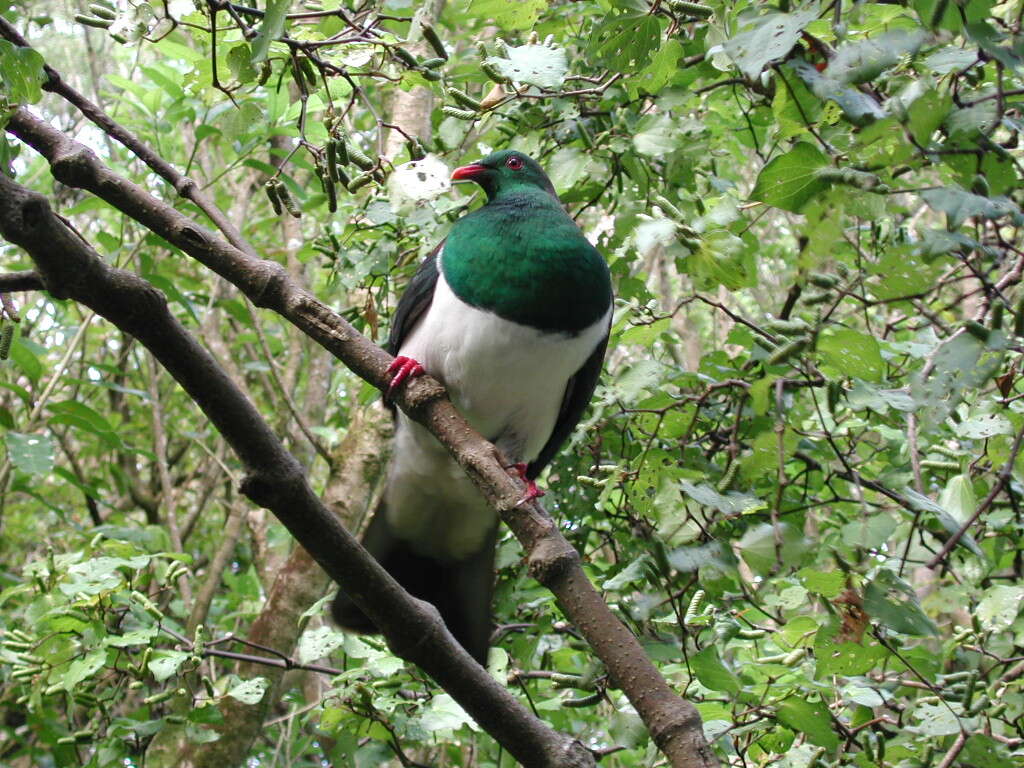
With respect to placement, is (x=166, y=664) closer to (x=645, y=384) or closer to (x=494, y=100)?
(x=645, y=384)

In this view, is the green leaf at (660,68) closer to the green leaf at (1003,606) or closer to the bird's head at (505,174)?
the bird's head at (505,174)

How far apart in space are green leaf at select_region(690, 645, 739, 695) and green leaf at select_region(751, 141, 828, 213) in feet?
3.07

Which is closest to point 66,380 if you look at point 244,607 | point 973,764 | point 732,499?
point 244,607

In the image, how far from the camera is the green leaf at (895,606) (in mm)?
1828

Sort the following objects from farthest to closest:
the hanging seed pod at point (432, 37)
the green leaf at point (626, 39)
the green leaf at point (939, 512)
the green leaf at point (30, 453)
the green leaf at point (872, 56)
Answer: the green leaf at point (30, 453) → the hanging seed pod at point (432, 37) → the green leaf at point (626, 39) → the green leaf at point (939, 512) → the green leaf at point (872, 56)

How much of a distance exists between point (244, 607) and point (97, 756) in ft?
4.99

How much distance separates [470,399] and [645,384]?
1.83 feet

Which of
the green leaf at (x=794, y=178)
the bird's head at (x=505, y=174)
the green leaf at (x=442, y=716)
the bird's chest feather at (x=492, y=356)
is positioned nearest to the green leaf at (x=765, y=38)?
the green leaf at (x=794, y=178)

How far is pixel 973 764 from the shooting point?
2.09m

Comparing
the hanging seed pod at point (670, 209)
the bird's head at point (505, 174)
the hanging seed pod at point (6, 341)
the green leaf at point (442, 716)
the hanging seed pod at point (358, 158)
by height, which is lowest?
the green leaf at point (442, 716)

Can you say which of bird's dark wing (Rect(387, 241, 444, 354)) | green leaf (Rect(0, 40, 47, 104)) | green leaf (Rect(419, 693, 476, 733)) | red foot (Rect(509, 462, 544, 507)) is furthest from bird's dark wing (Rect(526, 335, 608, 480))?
green leaf (Rect(0, 40, 47, 104))

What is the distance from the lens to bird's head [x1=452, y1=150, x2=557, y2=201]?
3.01m

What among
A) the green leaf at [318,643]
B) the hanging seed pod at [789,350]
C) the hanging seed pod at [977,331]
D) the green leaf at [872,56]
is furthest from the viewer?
the green leaf at [318,643]

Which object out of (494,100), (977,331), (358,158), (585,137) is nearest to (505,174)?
(585,137)
